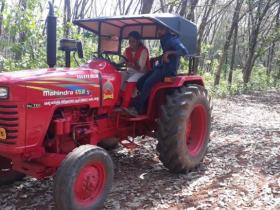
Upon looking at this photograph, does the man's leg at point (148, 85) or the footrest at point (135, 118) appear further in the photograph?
the man's leg at point (148, 85)

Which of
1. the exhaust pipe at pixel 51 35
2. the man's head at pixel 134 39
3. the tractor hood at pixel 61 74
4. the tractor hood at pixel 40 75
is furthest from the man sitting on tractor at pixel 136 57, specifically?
the exhaust pipe at pixel 51 35

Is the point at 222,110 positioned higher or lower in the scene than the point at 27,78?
lower

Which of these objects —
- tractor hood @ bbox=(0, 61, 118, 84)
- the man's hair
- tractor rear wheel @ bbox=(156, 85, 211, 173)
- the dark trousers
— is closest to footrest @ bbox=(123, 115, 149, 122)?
the dark trousers

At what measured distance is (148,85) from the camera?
5.86 meters

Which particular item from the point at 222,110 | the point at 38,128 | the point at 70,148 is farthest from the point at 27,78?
the point at 222,110

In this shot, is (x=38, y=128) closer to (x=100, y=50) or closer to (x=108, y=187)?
(x=108, y=187)

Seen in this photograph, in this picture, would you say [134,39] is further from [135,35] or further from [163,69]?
[163,69]

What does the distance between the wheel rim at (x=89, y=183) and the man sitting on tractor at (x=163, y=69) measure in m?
1.32

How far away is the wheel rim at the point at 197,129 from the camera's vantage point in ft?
21.0

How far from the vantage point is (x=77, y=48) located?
5359 mm

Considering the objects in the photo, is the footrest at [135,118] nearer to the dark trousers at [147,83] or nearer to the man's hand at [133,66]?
the dark trousers at [147,83]

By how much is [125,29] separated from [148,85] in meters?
1.18

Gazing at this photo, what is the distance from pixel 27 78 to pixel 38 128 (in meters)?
0.54

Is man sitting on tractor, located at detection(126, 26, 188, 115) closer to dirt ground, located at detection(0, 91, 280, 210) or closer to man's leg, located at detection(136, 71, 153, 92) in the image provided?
man's leg, located at detection(136, 71, 153, 92)
